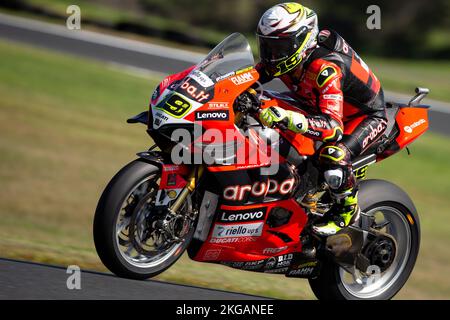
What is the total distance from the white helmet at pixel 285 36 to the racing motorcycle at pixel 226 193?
15 cm

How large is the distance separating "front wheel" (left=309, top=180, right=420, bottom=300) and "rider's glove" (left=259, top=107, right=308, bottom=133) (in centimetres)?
106

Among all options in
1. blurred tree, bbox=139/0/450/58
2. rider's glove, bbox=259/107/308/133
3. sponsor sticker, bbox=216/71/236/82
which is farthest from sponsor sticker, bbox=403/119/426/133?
blurred tree, bbox=139/0/450/58

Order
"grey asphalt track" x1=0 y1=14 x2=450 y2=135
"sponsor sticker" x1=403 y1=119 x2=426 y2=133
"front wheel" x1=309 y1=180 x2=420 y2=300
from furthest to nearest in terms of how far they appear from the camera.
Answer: "grey asphalt track" x1=0 y1=14 x2=450 y2=135 → "sponsor sticker" x1=403 y1=119 x2=426 y2=133 → "front wheel" x1=309 y1=180 x2=420 y2=300

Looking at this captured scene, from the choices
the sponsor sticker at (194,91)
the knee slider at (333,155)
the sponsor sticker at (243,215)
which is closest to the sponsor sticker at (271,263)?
the sponsor sticker at (243,215)

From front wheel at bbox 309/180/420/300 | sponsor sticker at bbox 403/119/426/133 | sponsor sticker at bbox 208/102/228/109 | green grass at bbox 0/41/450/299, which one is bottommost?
green grass at bbox 0/41/450/299

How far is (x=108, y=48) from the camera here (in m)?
23.6

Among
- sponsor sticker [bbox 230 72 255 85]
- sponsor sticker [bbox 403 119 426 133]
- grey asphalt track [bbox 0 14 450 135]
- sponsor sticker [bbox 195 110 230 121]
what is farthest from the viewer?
grey asphalt track [bbox 0 14 450 135]

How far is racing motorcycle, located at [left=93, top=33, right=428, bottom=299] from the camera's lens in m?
5.22

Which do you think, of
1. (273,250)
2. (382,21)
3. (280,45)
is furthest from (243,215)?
(382,21)

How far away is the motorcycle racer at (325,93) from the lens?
549 cm

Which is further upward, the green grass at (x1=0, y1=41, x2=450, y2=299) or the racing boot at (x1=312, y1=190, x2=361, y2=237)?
the racing boot at (x1=312, y1=190, x2=361, y2=237)

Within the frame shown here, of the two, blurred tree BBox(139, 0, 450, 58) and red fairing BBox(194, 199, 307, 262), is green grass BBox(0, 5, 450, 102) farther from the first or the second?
red fairing BBox(194, 199, 307, 262)

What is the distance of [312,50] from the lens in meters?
5.73

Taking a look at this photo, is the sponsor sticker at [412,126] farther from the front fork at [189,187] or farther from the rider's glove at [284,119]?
the front fork at [189,187]
